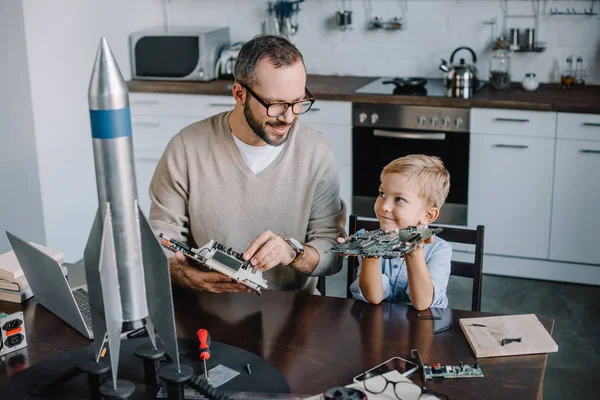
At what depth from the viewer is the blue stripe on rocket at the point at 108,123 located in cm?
151

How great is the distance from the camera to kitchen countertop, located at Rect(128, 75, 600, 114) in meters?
3.97

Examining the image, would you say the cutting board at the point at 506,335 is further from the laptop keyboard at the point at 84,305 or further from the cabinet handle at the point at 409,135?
the cabinet handle at the point at 409,135

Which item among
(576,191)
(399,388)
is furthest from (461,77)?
(399,388)

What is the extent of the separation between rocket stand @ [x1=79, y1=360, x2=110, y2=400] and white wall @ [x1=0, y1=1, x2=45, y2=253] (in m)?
2.55

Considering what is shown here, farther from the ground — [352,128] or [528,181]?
[352,128]

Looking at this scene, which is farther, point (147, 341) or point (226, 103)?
point (226, 103)

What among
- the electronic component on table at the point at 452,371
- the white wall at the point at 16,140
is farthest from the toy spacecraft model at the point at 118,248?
the white wall at the point at 16,140

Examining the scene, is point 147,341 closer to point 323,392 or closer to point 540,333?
point 323,392

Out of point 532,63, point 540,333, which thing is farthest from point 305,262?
point 532,63

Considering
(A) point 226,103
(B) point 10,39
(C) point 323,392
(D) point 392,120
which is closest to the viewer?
(C) point 323,392

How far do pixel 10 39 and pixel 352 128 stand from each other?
1809mm

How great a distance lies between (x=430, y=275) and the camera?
219cm

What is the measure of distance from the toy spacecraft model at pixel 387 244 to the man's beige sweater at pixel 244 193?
58cm

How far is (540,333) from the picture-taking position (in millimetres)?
1931
